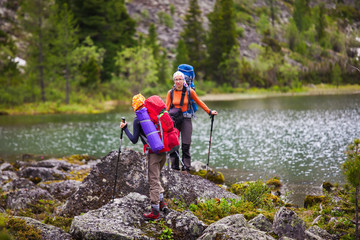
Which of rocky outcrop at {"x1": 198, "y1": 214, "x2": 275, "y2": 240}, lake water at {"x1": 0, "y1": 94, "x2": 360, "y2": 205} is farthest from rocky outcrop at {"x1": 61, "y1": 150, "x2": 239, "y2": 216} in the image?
lake water at {"x1": 0, "y1": 94, "x2": 360, "y2": 205}

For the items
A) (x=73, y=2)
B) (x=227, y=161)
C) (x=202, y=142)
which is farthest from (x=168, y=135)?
(x=73, y=2)

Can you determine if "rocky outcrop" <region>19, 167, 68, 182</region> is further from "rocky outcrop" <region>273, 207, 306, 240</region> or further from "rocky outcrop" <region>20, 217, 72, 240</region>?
"rocky outcrop" <region>273, 207, 306, 240</region>

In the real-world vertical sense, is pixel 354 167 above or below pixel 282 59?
below

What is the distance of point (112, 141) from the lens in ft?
81.8

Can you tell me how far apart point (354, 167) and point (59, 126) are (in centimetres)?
3102

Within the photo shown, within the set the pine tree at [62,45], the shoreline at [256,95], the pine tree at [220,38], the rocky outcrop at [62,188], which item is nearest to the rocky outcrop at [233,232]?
the rocky outcrop at [62,188]

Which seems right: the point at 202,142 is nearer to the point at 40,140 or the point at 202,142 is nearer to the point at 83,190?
the point at 40,140

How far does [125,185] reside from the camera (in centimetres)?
755

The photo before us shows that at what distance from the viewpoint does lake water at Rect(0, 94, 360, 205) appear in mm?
14234

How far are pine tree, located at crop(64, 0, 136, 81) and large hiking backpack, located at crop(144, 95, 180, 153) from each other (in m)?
61.8

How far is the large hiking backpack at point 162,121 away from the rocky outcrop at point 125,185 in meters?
1.56

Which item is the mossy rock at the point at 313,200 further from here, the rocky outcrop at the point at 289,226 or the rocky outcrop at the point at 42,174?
the rocky outcrop at the point at 42,174

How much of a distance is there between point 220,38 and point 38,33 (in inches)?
1828

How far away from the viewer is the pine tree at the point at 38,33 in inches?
1880
